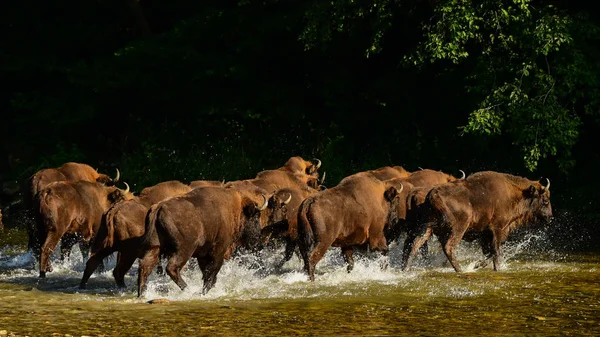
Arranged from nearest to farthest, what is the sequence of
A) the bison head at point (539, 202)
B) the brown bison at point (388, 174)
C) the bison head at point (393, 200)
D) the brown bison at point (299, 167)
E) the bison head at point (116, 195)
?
the bison head at point (393, 200)
the bison head at point (116, 195)
the bison head at point (539, 202)
the brown bison at point (388, 174)
the brown bison at point (299, 167)

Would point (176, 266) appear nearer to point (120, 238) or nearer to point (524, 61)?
point (120, 238)

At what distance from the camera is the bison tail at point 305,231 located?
620 inches

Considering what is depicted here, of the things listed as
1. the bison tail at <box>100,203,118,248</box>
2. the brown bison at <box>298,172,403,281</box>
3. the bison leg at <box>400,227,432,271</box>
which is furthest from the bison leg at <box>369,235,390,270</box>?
the bison tail at <box>100,203,118,248</box>

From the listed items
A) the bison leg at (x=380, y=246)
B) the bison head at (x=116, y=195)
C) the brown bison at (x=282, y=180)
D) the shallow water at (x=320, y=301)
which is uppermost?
the brown bison at (x=282, y=180)

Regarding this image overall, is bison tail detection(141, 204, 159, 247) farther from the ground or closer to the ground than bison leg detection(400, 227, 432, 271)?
farther from the ground

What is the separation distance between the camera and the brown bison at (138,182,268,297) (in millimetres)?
14102

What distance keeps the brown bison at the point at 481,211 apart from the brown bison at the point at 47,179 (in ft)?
18.2

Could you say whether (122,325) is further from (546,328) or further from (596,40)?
(596,40)

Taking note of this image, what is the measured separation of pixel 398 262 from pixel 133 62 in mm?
14461

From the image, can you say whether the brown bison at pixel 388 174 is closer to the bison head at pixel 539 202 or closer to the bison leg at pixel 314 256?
the bison head at pixel 539 202

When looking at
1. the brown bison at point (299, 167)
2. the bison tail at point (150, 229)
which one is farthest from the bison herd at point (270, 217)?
the brown bison at point (299, 167)

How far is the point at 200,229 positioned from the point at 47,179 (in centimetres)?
605

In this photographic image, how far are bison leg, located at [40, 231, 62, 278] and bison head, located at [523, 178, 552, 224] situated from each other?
7315 millimetres

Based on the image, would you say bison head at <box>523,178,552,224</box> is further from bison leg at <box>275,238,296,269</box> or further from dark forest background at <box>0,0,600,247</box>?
bison leg at <box>275,238,296,269</box>
